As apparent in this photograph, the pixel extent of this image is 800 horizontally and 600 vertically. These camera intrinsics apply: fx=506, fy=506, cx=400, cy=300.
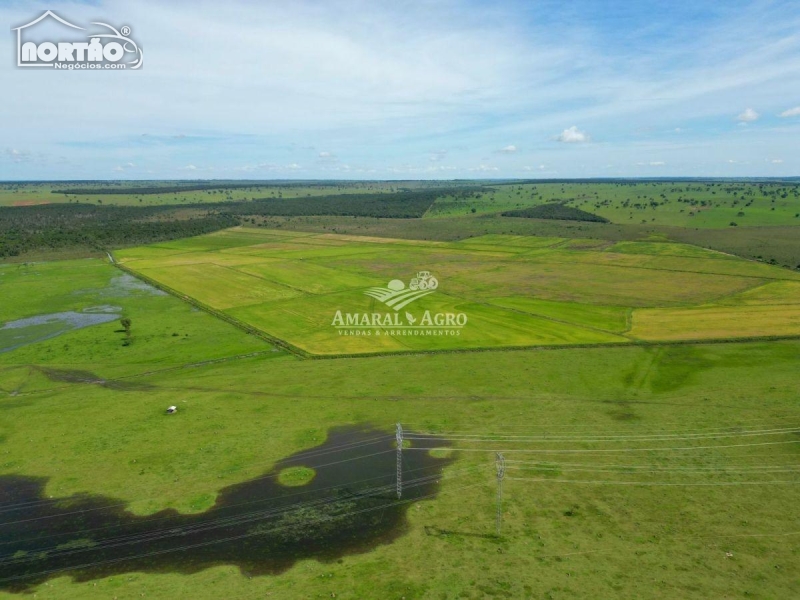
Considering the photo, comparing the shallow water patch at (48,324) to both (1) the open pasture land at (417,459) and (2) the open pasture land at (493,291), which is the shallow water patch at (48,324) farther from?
(2) the open pasture land at (493,291)

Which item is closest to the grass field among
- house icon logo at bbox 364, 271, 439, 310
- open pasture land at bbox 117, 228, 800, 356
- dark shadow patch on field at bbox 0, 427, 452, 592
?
dark shadow patch on field at bbox 0, 427, 452, 592

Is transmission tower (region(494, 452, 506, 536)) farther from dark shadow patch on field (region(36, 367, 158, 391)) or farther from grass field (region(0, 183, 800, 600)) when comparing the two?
dark shadow patch on field (region(36, 367, 158, 391))

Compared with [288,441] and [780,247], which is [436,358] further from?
[780,247]

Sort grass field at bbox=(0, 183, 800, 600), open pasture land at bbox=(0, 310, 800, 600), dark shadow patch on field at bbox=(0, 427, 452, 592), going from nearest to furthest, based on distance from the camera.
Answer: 1. open pasture land at bbox=(0, 310, 800, 600)
2. grass field at bbox=(0, 183, 800, 600)
3. dark shadow patch on field at bbox=(0, 427, 452, 592)

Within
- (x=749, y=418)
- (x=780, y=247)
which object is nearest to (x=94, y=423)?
(x=749, y=418)

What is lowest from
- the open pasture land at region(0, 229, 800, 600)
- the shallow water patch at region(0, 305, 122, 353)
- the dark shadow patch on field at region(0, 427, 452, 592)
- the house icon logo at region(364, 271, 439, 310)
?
the dark shadow patch on field at region(0, 427, 452, 592)

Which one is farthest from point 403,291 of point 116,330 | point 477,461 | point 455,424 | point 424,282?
point 477,461

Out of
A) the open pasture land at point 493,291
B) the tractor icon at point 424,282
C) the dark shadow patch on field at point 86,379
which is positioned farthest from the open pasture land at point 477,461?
the tractor icon at point 424,282
